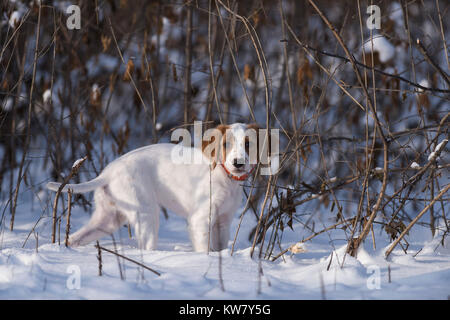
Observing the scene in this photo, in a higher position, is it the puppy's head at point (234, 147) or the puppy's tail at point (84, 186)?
the puppy's head at point (234, 147)

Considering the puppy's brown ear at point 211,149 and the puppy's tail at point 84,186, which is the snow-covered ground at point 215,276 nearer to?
the puppy's tail at point 84,186

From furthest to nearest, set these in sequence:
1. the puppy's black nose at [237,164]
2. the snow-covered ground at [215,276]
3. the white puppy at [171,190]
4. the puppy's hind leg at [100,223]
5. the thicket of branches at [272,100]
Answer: the puppy's hind leg at [100,223] → the white puppy at [171,190] → the puppy's black nose at [237,164] → the thicket of branches at [272,100] → the snow-covered ground at [215,276]

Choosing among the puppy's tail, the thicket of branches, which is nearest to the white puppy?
the puppy's tail

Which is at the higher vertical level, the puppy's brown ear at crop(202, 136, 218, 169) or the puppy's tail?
the puppy's brown ear at crop(202, 136, 218, 169)

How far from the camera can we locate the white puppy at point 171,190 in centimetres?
362

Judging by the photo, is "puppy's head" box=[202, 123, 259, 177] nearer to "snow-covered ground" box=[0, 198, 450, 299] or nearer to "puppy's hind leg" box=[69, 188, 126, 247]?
"snow-covered ground" box=[0, 198, 450, 299]

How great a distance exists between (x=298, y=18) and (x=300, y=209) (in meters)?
4.28

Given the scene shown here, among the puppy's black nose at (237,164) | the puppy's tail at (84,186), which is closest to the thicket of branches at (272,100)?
the puppy's black nose at (237,164)

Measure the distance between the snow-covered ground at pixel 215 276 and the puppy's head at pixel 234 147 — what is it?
0.55 meters

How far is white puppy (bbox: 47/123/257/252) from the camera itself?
142 inches

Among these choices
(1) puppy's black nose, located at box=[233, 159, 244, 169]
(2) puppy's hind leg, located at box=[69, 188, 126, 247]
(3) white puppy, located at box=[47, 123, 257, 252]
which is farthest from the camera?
(2) puppy's hind leg, located at box=[69, 188, 126, 247]
